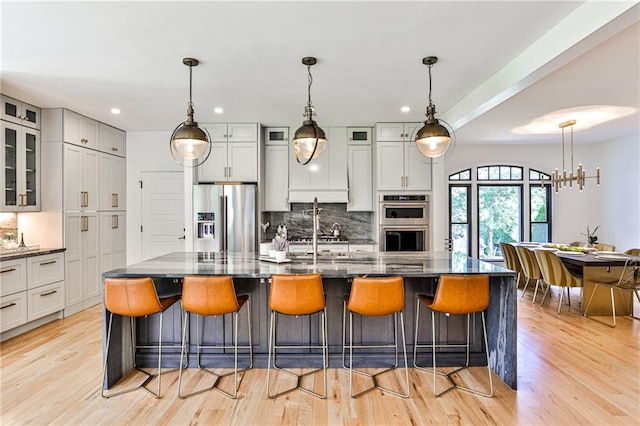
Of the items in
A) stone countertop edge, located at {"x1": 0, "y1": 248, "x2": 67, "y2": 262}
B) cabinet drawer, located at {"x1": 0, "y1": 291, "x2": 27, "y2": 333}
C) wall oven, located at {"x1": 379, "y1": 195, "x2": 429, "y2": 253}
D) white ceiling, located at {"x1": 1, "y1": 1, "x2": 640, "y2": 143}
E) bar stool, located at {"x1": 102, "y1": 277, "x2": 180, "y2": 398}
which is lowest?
cabinet drawer, located at {"x1": 0, "y1": 291, "x2": 27, "y2": 333}

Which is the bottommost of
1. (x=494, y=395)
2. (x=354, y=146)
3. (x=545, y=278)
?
(x=494, y=395)

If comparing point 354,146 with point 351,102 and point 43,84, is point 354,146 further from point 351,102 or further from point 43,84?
point 43,84

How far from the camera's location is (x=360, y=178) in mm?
5852

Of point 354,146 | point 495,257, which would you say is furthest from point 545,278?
point 354,146

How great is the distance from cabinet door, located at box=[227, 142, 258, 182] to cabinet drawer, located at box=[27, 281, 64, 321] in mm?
2601

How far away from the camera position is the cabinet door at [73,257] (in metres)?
4.77

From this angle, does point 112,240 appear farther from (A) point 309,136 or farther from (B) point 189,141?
(A) point 309,136

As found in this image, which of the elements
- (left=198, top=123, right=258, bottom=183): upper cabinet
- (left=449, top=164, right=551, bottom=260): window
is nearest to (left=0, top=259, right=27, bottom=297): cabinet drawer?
(left=198, top=123, right=258, bottom=183): upper cabinet

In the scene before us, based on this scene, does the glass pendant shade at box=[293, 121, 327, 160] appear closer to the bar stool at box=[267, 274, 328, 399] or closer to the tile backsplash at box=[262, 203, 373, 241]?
the bar stool at box=[267, 274, 328, 399]

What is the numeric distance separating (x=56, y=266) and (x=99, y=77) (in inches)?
95.0

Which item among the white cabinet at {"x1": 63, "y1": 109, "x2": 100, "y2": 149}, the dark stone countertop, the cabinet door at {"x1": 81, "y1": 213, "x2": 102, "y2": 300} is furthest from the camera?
the cabinet door at {"x1": 81, "y1": 213, "x2": 102, "y2": 300}

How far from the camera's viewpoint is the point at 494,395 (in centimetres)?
275

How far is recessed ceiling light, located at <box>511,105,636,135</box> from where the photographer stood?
4.88 meters

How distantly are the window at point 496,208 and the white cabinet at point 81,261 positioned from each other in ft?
20.5
